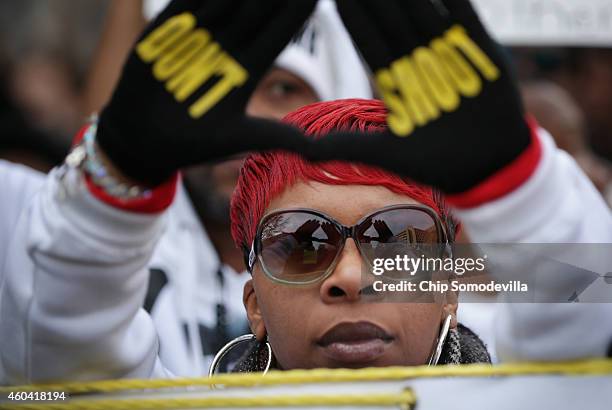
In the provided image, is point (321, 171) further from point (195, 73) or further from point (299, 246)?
point (195, 73)

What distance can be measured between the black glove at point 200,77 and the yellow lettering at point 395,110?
126 mm

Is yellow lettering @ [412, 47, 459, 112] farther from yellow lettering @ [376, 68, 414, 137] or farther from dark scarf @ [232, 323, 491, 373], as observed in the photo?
dark scarf @ [232, 323, 491, 373]

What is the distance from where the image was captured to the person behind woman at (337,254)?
1.62 metres

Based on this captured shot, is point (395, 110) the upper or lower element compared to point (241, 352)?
upper

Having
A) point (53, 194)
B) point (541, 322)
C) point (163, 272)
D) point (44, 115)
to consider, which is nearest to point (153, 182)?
point (53, 194)

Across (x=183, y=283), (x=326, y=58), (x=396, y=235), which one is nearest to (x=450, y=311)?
(x=396, y=235)

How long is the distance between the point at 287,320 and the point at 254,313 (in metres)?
0.19

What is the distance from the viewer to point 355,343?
1613mm

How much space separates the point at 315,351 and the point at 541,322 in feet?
1.39

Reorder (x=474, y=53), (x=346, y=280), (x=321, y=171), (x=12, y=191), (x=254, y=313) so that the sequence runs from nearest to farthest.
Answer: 1. (x=474, y=53)
2. (x=346, y=280)
3. (x=321, y=171)
4. (x=254, y=313)
5. (x=12, y=191)

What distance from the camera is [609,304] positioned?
1406mm

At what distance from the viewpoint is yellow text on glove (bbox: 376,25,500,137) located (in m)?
1.29

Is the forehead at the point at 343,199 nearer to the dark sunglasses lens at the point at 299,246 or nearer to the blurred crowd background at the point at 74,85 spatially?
the dark sunglasses lens at the point at 299,246

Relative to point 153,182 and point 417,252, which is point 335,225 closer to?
point 417,252
